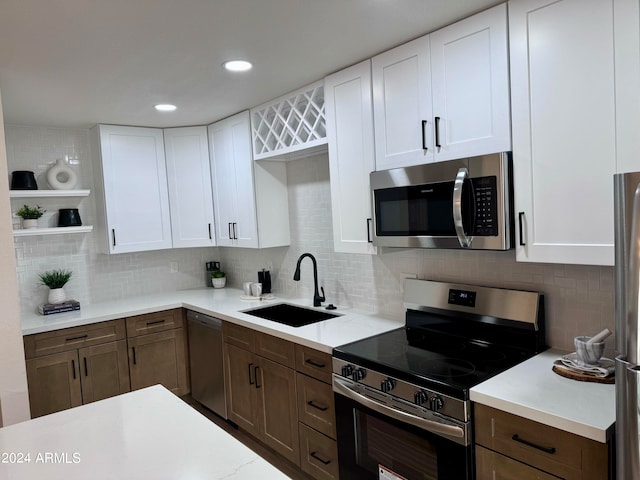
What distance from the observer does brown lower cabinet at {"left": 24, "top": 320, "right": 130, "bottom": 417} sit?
308 cm

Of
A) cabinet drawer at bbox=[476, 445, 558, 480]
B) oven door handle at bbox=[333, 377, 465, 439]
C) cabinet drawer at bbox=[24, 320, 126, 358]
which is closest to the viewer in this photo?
cabinet drawer at bbox=[476, 445, 558, 480]

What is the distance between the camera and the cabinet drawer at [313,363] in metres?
2.34

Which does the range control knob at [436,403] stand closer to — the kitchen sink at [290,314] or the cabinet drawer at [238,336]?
the kitchen sink at [290,314]

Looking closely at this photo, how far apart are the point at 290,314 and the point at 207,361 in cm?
77

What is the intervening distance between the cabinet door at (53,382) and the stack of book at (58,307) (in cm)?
42

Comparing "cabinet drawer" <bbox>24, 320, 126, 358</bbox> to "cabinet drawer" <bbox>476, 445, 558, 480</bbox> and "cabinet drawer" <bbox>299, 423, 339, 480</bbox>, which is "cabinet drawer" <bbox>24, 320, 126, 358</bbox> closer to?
"cabinet drawer" <bbox>299, 423, 339, 480</bbox>

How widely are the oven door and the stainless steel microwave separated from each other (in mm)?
788

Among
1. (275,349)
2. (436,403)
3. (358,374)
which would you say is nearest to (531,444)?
(436,403)

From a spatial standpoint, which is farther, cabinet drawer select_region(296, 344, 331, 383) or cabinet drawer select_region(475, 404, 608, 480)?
cabinet drawer select_region(296, 344, 331, 383)

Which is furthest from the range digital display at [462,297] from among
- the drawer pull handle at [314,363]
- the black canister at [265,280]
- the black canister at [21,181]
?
the black canister at [21,181]

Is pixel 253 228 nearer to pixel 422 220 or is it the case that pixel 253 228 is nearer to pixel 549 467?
pixel 422 220

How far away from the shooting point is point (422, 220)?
2.16 m

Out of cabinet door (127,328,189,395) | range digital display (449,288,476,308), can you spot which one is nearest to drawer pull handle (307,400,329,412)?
range digital display (449,288,476,308)

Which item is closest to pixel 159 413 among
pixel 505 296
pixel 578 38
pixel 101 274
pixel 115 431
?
pixel 115 431
